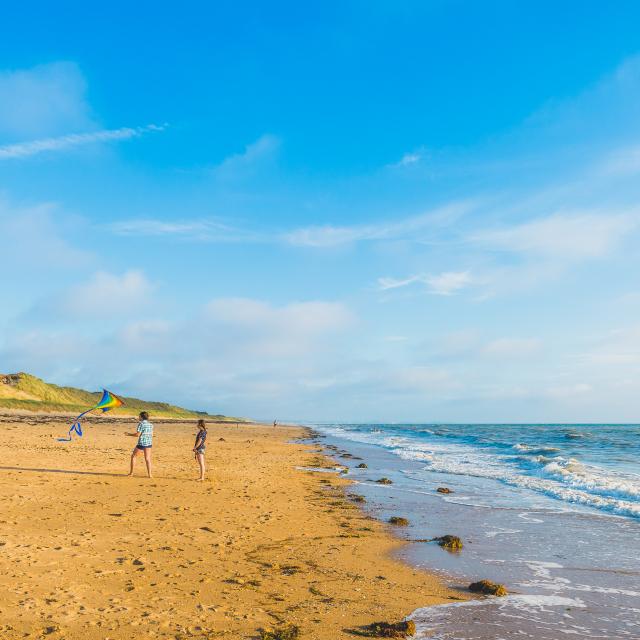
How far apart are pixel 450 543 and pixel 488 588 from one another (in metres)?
2.94

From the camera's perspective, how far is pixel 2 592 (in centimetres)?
701

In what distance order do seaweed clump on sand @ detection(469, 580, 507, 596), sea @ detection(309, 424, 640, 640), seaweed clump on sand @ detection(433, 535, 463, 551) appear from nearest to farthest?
sea @ detection(309, 424, 640, 640) → seaweed clump on sand @ detection(469, 580, 507, 596) → seaweed clump on sand @ detection(433, 535, 463, 551)

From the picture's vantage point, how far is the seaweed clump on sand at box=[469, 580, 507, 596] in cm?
795

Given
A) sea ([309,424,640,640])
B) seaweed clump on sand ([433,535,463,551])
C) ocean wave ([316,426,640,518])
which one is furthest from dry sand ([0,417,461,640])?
ocean wave ([316,426,640,518])

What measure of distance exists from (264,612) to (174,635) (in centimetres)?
127

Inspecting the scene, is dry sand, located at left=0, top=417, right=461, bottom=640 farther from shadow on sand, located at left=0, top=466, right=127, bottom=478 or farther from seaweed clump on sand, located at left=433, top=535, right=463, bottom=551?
seaweed clump on sand, located at left=433, top=535, right=463, bottom=551

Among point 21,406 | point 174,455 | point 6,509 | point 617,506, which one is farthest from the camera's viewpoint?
point 21,406

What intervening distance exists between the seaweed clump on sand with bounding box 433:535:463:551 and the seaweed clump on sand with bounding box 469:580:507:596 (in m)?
2.55

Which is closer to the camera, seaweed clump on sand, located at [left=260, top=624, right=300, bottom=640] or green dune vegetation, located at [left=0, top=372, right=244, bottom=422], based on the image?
seaweed clump on sand, located at [left=260, top=624, right=300, bottom=640]

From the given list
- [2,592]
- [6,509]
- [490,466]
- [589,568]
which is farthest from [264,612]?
[490,466]

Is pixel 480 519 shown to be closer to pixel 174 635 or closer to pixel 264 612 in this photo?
pixel 264 612

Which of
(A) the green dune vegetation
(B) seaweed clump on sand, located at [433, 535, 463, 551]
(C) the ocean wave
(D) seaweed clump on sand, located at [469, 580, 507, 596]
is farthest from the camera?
(A) the green dune vegetation

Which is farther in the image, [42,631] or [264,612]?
[264,612]

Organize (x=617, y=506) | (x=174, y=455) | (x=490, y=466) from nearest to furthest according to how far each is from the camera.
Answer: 1. (x=617, y=506)
2. (x=174, y=455)
3. (x=490, y=466)
